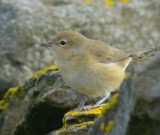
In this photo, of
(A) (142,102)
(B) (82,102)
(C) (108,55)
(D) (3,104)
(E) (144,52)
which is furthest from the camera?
(D) (3,104)

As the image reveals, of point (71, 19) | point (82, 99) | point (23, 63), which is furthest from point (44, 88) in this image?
point (71, 19)

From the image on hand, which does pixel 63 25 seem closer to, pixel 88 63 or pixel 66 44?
pixel 66 44

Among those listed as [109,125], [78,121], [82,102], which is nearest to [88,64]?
[82,102]

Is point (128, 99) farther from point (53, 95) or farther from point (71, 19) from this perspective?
point (71, 19)

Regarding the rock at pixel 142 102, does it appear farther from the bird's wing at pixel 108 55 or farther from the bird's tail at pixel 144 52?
the bird's tail at pixel 144 52

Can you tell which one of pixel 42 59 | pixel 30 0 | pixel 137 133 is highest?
pixel 137 133

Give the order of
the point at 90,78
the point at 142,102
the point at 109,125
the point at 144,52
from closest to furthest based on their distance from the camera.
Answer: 1. the point at 142,102
2. the point at 109,125
3. the point at 90,78
4. the point at 144,52

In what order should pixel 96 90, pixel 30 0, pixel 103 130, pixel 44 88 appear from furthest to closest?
1. pixel 30 0
2. pixel 44 88
3. pixel 96 90
4. pixel 103 130
